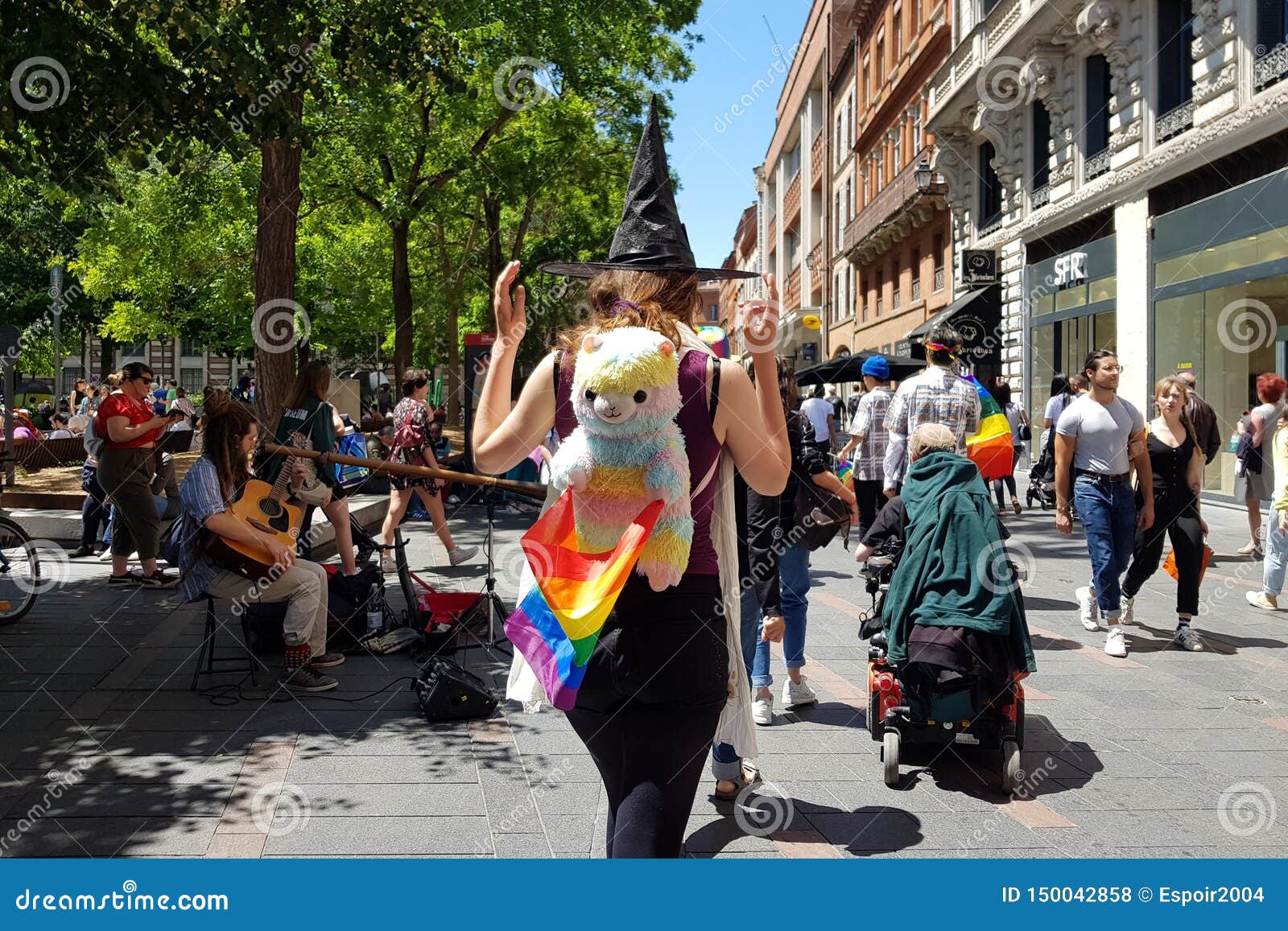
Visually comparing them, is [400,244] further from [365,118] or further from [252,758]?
[252,758]

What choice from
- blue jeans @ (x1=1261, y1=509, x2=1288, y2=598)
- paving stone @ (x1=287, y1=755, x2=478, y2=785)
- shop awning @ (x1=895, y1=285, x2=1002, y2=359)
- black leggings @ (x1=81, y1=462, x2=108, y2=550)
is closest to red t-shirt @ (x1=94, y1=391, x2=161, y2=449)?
black leggings @ (x1=81, y1=462, x2=108, y2=550)

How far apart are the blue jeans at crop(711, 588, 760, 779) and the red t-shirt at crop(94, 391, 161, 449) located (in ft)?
21.1

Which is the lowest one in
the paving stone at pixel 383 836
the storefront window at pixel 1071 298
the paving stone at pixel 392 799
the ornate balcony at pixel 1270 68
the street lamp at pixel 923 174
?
the paving stone at pixel 383 836

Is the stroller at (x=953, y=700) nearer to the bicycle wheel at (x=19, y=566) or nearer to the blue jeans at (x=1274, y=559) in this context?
the blue jeans at (x=1274, y=559)

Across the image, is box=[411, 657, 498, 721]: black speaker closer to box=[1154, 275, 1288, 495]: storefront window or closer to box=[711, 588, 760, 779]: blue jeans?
box=[711, 588, 760, 779]: blue jeans

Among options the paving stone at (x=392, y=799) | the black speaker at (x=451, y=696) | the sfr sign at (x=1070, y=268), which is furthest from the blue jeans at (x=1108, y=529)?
the sfr sign at (x=1070, y=268)

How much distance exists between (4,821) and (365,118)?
1710 centimetres

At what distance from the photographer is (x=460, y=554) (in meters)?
10.9

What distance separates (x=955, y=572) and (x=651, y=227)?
103 inches

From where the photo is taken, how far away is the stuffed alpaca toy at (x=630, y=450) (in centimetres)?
227

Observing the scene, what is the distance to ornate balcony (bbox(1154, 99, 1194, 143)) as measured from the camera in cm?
1667

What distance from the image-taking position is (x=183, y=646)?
7.30 metres

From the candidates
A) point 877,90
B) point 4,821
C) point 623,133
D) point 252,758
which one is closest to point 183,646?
point 252,758

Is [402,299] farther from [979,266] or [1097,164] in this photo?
[1097,164]
